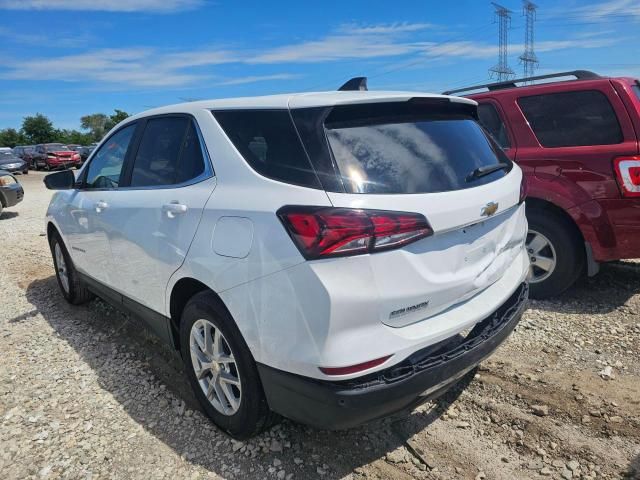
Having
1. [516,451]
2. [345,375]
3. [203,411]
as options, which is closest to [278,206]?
[345,375]

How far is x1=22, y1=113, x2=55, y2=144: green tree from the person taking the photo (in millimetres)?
67750

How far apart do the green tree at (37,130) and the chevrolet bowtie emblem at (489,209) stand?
77505 millimetres

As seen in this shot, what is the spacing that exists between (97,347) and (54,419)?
3.20 ft

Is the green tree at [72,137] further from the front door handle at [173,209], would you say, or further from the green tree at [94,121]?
the front door handle at [173,209]

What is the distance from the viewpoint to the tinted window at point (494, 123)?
461cm

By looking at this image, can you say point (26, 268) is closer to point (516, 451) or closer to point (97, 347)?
point (97, 347)

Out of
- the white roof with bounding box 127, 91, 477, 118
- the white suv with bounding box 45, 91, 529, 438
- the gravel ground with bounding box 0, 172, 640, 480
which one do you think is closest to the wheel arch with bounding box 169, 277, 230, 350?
the white suv with bounding box 45, 91, 529, 438

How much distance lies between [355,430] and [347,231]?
1366 mm

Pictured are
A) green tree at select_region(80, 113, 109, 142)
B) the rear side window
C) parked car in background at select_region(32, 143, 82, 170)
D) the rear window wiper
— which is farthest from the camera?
green tree at select_region(80, 113, 109, 142)

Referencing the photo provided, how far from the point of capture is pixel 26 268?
6523mm

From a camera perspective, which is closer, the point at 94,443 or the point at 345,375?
the point at 345,375

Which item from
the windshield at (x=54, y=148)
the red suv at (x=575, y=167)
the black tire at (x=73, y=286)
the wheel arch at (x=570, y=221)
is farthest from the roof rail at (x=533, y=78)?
the windshield at (x=54, y=148)

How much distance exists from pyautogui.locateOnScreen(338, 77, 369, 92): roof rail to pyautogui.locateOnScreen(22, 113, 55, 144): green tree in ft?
251

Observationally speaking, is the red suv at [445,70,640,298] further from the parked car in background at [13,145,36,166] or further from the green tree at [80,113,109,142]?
the green tree at [80,113,109,142]
